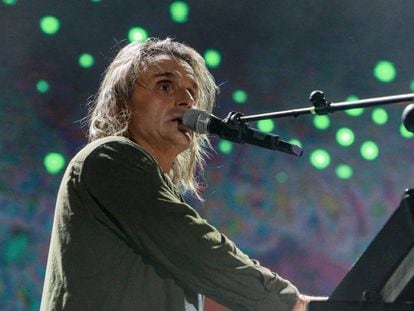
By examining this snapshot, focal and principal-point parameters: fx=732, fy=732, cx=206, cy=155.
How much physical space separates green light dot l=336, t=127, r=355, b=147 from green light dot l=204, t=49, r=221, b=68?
1.72ft

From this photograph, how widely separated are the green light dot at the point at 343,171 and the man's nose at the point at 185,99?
109 cm

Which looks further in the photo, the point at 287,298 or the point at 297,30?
the point at 297,30

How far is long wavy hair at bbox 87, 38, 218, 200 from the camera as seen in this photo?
1733 millimetres

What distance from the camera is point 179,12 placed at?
9.12ft

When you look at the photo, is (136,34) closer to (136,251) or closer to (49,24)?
(49,24)

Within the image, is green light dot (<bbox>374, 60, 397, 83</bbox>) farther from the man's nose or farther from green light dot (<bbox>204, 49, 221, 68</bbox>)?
the man's nose

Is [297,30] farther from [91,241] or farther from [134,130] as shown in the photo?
[91,241]

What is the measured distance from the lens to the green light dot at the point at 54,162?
2572mm

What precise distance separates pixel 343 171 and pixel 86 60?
103cm

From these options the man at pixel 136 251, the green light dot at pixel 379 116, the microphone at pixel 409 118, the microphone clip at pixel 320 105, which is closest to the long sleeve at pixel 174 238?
the man at pixel 136 251

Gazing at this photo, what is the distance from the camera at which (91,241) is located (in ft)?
4.22

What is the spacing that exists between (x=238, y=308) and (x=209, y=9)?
177 centimetres

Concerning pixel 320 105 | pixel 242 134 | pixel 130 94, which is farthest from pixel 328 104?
pixel 130 94

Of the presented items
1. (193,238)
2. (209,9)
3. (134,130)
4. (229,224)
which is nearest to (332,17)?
(209,9)
